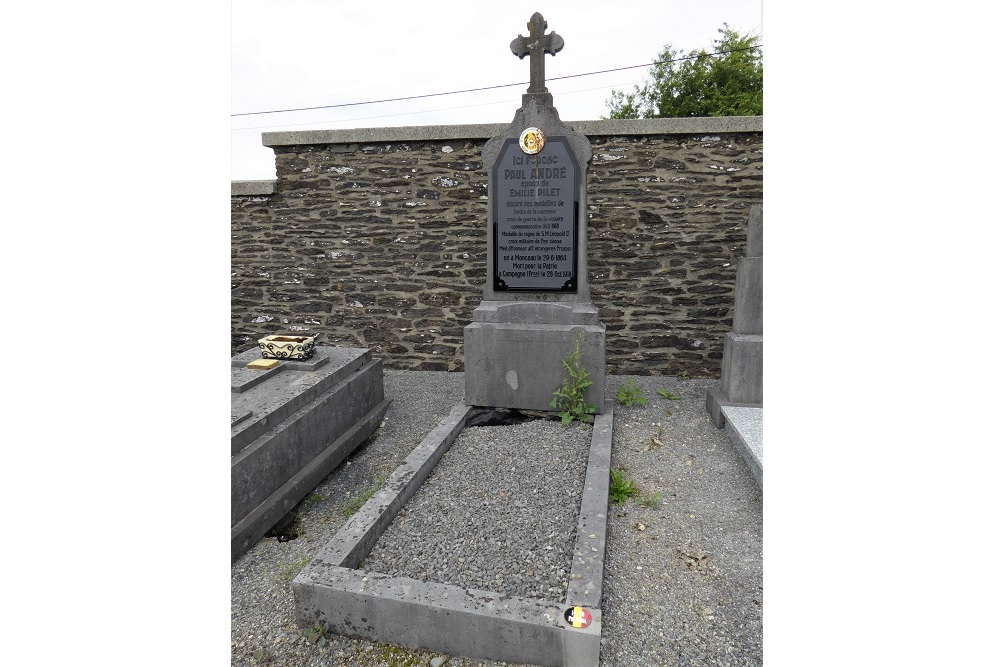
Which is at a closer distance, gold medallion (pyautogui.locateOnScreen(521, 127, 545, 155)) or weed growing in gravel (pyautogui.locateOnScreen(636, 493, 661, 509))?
weed growing in gravel (pyautogui.locateOnScreen(636, 493, 661, 509))

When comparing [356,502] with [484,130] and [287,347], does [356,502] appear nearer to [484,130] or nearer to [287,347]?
[287,347]

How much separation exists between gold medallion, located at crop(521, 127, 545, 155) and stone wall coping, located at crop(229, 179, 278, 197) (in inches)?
156

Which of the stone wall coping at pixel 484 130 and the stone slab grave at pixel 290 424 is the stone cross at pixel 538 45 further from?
the stone slab grave at pixel 290 424

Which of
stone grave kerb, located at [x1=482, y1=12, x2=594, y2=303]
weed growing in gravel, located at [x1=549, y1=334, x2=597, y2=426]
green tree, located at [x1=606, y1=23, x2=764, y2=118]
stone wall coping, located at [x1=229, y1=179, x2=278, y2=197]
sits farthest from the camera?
green tree, located at [x1=606, y1=23, x2=764, y2=118]

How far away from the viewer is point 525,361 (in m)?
4.27

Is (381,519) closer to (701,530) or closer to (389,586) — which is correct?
(389,586)

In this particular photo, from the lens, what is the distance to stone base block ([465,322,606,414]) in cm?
414

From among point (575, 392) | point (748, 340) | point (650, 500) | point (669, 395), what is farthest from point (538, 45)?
point (650, 500)

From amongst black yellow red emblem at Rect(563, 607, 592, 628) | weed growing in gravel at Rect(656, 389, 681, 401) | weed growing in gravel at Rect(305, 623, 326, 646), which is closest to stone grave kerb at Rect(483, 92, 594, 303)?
weed growing in gravel at Rect(656, 389, 681, 401)

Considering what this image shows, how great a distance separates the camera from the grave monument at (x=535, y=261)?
4.18 metres

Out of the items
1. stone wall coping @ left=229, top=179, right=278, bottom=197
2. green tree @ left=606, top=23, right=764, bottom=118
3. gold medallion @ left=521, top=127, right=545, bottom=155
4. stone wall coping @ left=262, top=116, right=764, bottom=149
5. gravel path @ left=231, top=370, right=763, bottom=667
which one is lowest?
gravel path @ left=231, top=370, right=763, bottom=667

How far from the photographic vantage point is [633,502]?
10.1 feet

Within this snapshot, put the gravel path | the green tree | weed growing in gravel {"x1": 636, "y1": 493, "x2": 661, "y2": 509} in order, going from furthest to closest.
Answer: the green tree
weed growing in gravel {"x1": 636, "y1": 493, "x2": 661, "y2": 509}
the gravel path

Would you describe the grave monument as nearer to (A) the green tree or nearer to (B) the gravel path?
(B) the gravel path
